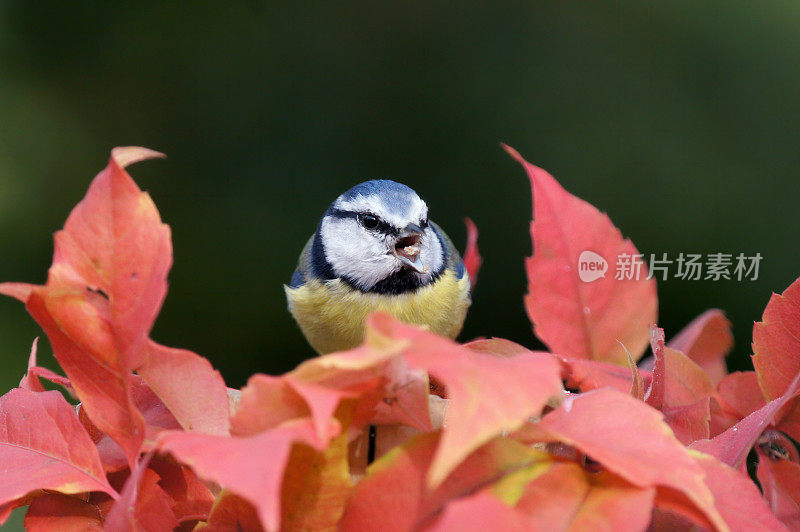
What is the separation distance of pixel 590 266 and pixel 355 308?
56cm

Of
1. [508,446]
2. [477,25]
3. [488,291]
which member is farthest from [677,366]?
[477,25]

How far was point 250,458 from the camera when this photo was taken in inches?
7.4

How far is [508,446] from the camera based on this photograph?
0.75 ft

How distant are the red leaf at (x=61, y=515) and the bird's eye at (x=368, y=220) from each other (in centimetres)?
75

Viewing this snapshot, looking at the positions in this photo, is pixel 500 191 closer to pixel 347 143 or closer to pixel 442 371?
pixel 347 143

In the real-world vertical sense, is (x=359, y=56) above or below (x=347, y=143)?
above

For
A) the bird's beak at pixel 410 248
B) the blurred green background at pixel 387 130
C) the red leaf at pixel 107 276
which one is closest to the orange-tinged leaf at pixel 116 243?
the red leaf at pixel 107 276

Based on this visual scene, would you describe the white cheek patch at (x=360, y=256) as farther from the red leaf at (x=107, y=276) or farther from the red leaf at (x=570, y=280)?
the red leaf at (x=107, y=276)

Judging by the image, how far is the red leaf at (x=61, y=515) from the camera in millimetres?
279

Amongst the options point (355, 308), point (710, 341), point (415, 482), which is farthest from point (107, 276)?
point (355, 308)

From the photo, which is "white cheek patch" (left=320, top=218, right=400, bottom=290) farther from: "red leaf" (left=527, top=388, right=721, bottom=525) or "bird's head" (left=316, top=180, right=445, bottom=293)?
"red leaf" (left=527, top=388, right=721, bottom=525)

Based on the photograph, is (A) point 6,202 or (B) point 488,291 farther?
(B) point 488,291

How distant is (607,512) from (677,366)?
0.60 ft

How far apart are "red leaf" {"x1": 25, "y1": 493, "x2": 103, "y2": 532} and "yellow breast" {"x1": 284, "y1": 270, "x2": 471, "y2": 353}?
67cm
